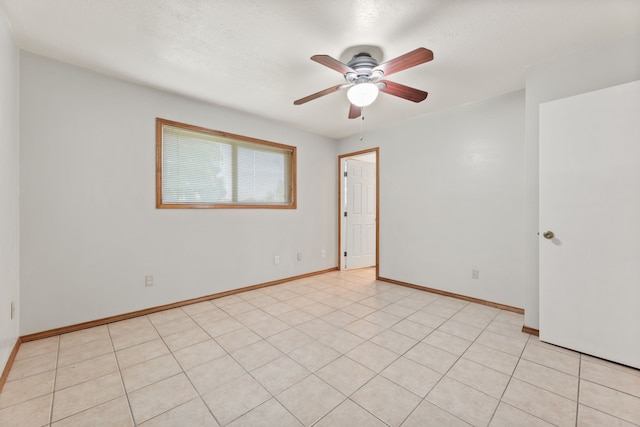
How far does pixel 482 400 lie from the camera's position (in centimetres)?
156

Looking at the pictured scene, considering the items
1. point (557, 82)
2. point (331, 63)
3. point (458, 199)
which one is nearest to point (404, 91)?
point (331, 63)

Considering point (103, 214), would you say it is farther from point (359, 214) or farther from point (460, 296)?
point (460, 296)

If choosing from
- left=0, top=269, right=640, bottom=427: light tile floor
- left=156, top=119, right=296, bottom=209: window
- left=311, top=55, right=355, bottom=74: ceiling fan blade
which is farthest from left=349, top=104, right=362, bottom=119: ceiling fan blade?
left=0, top=269, right=640, bottom=427: light tile floor

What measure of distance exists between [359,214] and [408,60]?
3.49 metres

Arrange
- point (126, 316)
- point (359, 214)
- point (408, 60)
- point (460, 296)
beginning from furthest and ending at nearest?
1. point (359, 214)
2. point (460, 296)
3. point (126, 316)
4. point (408, 60)

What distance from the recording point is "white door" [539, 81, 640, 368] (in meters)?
1.87

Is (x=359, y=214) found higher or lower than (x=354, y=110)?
lower

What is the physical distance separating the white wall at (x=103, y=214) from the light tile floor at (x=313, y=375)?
360 millimetres

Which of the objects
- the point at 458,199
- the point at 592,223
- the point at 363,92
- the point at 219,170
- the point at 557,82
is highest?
the point at 557,82

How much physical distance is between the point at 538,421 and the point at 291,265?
324 cm

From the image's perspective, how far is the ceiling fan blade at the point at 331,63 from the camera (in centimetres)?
173

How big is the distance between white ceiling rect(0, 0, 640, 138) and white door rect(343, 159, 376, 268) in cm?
238

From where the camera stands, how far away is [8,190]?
1901 mm

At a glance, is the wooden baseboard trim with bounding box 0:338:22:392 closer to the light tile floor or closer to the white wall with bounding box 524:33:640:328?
the light tile floor
